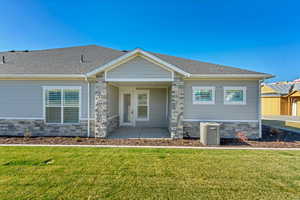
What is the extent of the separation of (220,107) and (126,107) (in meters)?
6.22

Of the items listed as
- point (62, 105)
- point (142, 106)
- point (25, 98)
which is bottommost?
point (142, 106)

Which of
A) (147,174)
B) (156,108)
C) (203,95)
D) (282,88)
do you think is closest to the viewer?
(147,174)

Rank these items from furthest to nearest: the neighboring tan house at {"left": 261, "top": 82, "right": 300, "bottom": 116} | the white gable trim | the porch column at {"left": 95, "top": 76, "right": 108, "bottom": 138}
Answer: the neighboring tan house at {"left": 261, "top": 82, "right": 300, "bottom": 116} → the porch column at {"left": 95, "top": 76, "right": 108, "bottom": 138} → the white gable trim

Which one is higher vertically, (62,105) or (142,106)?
(62,105)

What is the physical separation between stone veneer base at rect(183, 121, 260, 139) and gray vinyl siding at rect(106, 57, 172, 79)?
Result: 2982 millimetres

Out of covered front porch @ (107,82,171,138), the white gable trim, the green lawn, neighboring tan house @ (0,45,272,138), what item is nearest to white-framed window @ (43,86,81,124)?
neighboring tan house @ (0,45,272,138)

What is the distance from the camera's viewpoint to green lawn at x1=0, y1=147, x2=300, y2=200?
290 centimetres

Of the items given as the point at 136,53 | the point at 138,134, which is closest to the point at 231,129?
the point at 138,134

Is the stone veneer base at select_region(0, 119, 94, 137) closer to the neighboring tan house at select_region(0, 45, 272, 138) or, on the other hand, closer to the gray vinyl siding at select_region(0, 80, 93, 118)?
the neighboring tan house at select_region(0, 45, 272, 138)

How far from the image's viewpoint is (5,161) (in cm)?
425

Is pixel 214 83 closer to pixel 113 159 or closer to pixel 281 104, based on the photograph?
pixel 113 159

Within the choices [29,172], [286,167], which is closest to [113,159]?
[29,172]

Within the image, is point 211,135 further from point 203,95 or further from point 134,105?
point 134,105

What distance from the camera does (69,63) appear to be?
8.79 m
